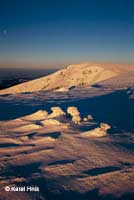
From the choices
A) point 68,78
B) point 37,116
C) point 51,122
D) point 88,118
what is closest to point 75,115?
point 88,118

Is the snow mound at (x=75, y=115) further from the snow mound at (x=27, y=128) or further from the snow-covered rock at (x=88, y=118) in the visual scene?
the snow mound at (x=27, y=128)

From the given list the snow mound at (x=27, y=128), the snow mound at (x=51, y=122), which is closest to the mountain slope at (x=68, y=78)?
the snow mound at (x=51, y=122)

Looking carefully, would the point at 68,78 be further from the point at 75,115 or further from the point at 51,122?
the point at 51,122

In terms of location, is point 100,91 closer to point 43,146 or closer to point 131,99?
point 131,99

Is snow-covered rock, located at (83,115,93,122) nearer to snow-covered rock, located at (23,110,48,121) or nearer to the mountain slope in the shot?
snow-covered rock, located at (23,110,48,121)

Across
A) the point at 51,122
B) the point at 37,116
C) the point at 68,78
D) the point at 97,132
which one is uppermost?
the point at 68,78

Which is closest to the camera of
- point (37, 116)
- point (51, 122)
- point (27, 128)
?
point (27, 128)

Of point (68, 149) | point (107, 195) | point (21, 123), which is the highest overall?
point (21, 123)

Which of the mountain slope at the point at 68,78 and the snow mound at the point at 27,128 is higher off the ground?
the mountain slope at the point at 68,78

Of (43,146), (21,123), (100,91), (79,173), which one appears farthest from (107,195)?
(100,91)
